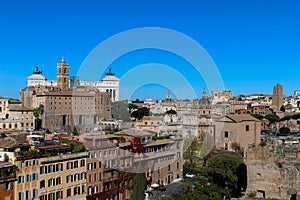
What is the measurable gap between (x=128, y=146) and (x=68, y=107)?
77.4ft

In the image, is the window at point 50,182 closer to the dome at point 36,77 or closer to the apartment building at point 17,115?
the apartment building at point 17,115

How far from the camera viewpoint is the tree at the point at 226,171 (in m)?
18.6

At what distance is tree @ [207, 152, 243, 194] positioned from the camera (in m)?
18.6

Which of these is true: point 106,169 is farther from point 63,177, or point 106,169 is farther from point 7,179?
point 7,179

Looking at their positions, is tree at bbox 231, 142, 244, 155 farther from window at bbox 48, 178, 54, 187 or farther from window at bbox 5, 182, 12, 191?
window at bbox 5, 182, 12, 191

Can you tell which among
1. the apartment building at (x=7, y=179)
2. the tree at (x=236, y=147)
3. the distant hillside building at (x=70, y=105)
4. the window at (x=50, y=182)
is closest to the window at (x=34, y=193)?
the window at (x=50, y=182)

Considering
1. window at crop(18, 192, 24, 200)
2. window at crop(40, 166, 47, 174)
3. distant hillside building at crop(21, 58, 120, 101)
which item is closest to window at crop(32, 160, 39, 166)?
window at crop(40, 166, 47, 174)

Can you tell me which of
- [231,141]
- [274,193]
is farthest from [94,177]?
[231,141]

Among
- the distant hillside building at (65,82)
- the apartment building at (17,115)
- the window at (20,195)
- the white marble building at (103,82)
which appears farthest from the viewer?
the white marble building at (103,82)

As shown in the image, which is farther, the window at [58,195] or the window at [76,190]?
the window at [76,190]

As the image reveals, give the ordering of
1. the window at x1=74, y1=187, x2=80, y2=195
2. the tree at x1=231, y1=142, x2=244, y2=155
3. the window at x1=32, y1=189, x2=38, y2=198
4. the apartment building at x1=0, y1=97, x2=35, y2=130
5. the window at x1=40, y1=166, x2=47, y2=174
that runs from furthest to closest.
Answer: the apartment building at x1=0, y1=97, x2=35, y2=130 < the tree at x1=231, y1=142, x2=244, y2=155 < the window at x1=74, y1=187, x2=80, y2=195 < the window at x1=40, y1=166, x2=47, y2=174 < the window at x1=32, y1=189, x2=38, y2=198

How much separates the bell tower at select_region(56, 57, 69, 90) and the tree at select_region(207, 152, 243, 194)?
32.2 m

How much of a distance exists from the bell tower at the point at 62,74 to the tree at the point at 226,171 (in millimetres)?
32235

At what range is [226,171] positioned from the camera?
62.2 feet
